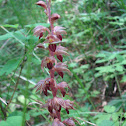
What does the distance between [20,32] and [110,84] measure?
77.5 inches

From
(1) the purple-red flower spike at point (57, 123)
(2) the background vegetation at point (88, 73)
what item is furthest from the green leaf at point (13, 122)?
(2) the background vegetation at point (88, 73)

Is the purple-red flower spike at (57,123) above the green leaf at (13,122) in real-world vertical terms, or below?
below

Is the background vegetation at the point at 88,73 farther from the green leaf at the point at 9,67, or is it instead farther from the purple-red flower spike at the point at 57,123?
the purple-red flower spike at the point at 57,123

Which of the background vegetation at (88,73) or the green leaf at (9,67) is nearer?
the green leaf at (9,67)

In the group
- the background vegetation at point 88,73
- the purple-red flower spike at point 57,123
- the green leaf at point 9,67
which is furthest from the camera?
the background vegetation at point 88,73

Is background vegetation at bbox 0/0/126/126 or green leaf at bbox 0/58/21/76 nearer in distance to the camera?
green leaf at bbox 0/58/21/76

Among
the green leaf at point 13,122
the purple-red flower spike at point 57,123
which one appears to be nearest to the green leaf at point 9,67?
the green leaf at point 13,122

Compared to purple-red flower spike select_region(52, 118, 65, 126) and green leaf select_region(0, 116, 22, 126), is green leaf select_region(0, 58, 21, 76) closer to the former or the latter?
green leaf select_region(0, 116, 22, 126)

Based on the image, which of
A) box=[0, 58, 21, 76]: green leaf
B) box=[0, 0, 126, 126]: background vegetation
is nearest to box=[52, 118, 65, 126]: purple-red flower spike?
box=[0, 58, 21, 76]: green leaf

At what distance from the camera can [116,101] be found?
8.57ft

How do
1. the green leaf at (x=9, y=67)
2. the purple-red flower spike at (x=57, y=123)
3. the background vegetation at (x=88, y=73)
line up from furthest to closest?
the background vegetation at (x=88, y=73) → the green leaf at (x=9, y=67) → the purple-red flower spike at (x=57, y=123)

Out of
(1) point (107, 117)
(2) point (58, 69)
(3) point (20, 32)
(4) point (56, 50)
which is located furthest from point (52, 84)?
(1) point (107, 117)

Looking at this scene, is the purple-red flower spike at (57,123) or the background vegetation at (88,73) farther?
the background vegetation at (88,73)

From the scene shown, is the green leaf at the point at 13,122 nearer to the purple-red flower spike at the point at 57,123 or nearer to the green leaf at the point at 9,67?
the purple-red flower spike at the point at 57,123
